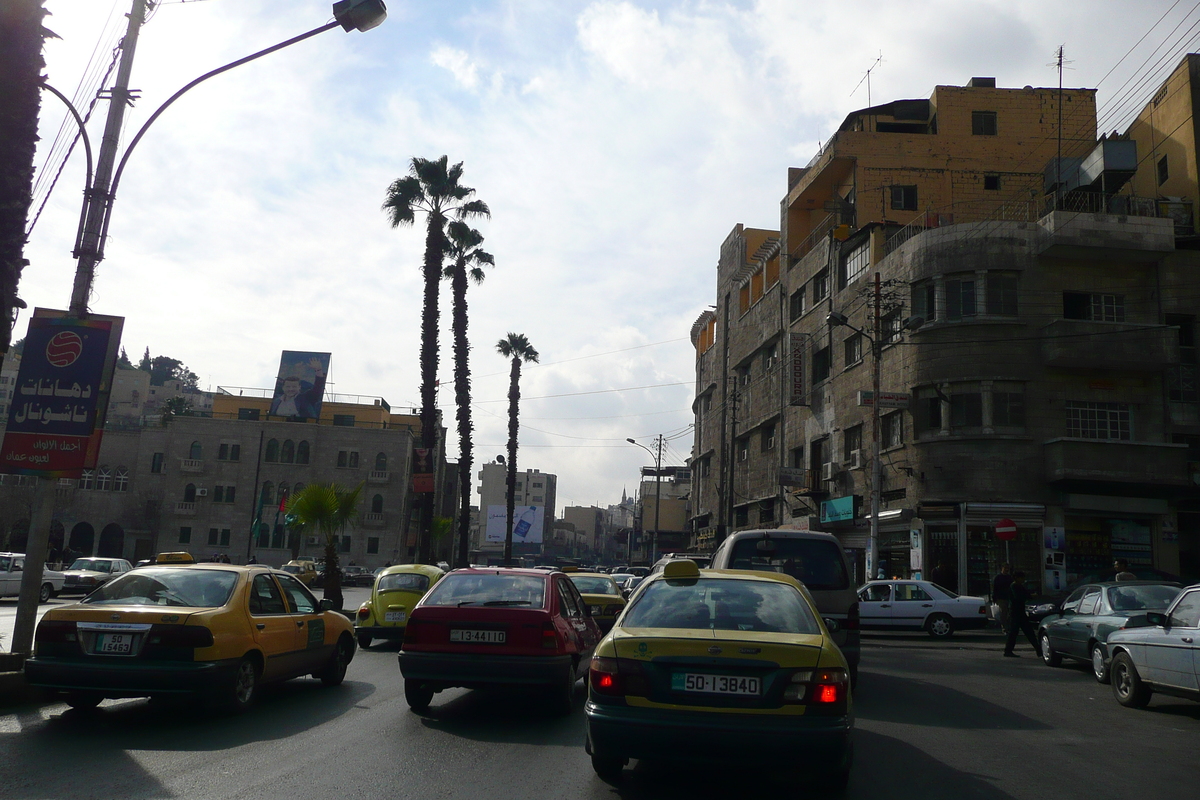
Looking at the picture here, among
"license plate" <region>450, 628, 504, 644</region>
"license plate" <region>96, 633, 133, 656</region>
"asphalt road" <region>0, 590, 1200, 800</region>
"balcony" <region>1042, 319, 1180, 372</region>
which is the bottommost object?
"asphalt road" <region>0, 590, 1200, 800</region>

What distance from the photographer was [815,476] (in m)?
40.1

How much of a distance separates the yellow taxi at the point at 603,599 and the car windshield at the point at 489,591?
5265mm

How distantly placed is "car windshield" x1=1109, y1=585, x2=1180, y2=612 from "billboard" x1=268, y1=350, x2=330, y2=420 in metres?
56.3

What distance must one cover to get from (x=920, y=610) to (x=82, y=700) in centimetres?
2014

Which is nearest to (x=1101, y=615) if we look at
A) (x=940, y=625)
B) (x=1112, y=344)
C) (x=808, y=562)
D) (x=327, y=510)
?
(x=808, y=562)

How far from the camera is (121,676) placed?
7836 mm

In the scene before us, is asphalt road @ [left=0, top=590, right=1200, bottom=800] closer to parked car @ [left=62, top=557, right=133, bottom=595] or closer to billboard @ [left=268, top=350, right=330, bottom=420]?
parked car @ [left=62, top=557, right=133, bottom=595]

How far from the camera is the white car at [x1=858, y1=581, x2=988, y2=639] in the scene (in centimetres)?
2364

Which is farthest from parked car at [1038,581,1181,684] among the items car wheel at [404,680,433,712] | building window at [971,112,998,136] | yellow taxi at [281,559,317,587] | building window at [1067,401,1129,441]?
yellow taxi at [281,559,317,587]

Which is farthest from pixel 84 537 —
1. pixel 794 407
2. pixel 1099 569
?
pixel 1099 569

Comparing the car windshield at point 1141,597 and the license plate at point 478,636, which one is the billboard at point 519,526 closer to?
the car windshield at point 1141,597

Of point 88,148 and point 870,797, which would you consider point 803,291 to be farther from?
point 870,797

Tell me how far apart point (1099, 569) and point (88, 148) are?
30650 millimetres

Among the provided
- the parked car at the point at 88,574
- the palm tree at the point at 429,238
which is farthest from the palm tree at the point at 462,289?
the parked car at the point at 88,574
